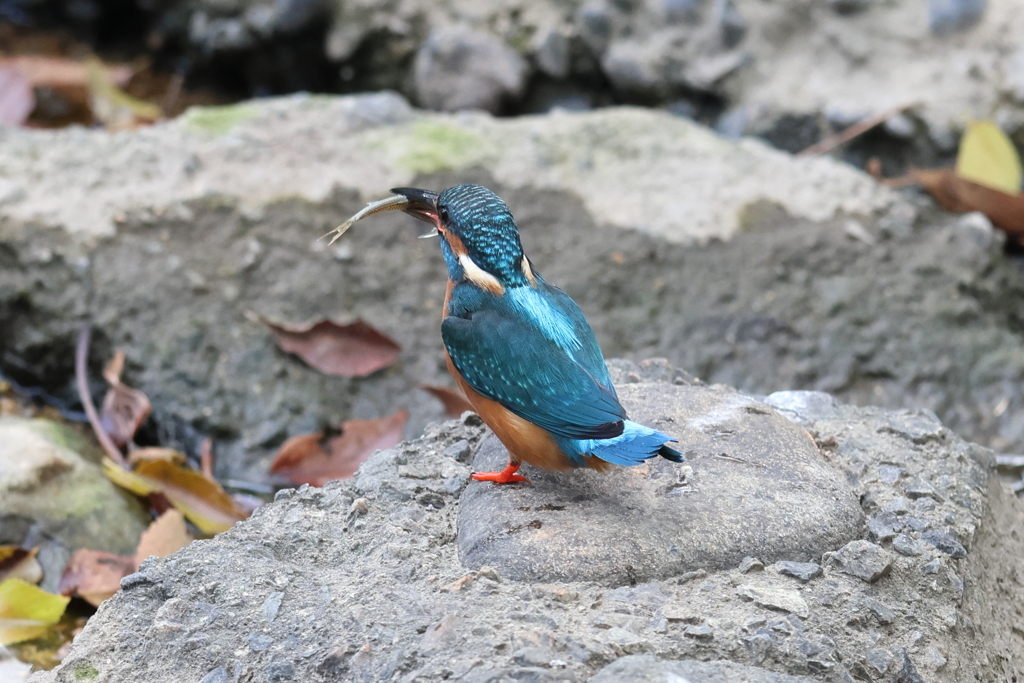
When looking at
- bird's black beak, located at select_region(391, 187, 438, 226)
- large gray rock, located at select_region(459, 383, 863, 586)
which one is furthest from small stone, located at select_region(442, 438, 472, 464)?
bird's black beak, located at select_region(391, 187, 438, 226)

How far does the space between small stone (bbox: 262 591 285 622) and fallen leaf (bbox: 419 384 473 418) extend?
63.1 inches

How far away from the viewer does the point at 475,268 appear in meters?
2.66

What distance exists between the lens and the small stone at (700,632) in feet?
6.78

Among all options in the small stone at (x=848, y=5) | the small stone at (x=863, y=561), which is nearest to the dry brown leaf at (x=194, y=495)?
the small stone at (x=863, y=561)

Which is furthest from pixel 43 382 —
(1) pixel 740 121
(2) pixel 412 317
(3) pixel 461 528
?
(1) pixel 740 121

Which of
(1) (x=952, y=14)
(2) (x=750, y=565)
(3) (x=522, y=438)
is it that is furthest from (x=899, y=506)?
(1) (x=952, y=14)

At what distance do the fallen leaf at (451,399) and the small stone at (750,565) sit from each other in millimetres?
1669

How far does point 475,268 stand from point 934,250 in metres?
2.73

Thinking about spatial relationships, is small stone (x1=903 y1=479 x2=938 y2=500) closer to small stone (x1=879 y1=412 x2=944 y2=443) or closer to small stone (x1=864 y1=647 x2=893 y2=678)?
small stone (x1=879 y1=412 x2=944 y2=443)

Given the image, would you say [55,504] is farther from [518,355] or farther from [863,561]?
[863,561]

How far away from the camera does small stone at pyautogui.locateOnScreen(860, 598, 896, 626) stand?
2.23m

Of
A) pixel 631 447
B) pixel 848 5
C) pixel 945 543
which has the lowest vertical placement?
pixel 945 543

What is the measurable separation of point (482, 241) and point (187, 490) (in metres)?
1.64

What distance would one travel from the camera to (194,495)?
360cm
